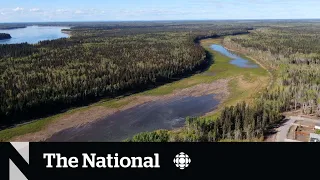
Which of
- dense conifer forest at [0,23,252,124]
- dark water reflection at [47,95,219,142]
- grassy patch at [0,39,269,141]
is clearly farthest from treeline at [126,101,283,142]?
dense conifer forest at [0,23,252,124]

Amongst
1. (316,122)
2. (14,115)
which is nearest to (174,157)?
(316,122)

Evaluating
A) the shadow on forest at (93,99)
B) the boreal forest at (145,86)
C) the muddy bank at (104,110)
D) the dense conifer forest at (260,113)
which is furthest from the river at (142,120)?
the shadow on forest at (93,99)

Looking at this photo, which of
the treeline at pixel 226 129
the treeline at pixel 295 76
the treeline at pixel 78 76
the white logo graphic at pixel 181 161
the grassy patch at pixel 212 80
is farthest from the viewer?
the treeline at pixel 295 76

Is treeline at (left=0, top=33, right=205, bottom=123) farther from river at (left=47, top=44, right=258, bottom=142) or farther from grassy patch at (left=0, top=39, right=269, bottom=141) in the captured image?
river at (left=47, top=44, right=258, bottom=142)

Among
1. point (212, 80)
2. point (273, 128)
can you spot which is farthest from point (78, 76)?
point (273, 128)

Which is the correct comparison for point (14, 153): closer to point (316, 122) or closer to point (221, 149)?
point (221, 149)

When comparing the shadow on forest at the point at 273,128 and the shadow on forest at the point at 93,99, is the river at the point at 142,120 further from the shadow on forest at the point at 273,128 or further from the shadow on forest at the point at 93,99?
the shadow on forest at the point at 273,128

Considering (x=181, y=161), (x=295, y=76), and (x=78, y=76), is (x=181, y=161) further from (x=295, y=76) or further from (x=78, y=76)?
(x=295, y=76)
